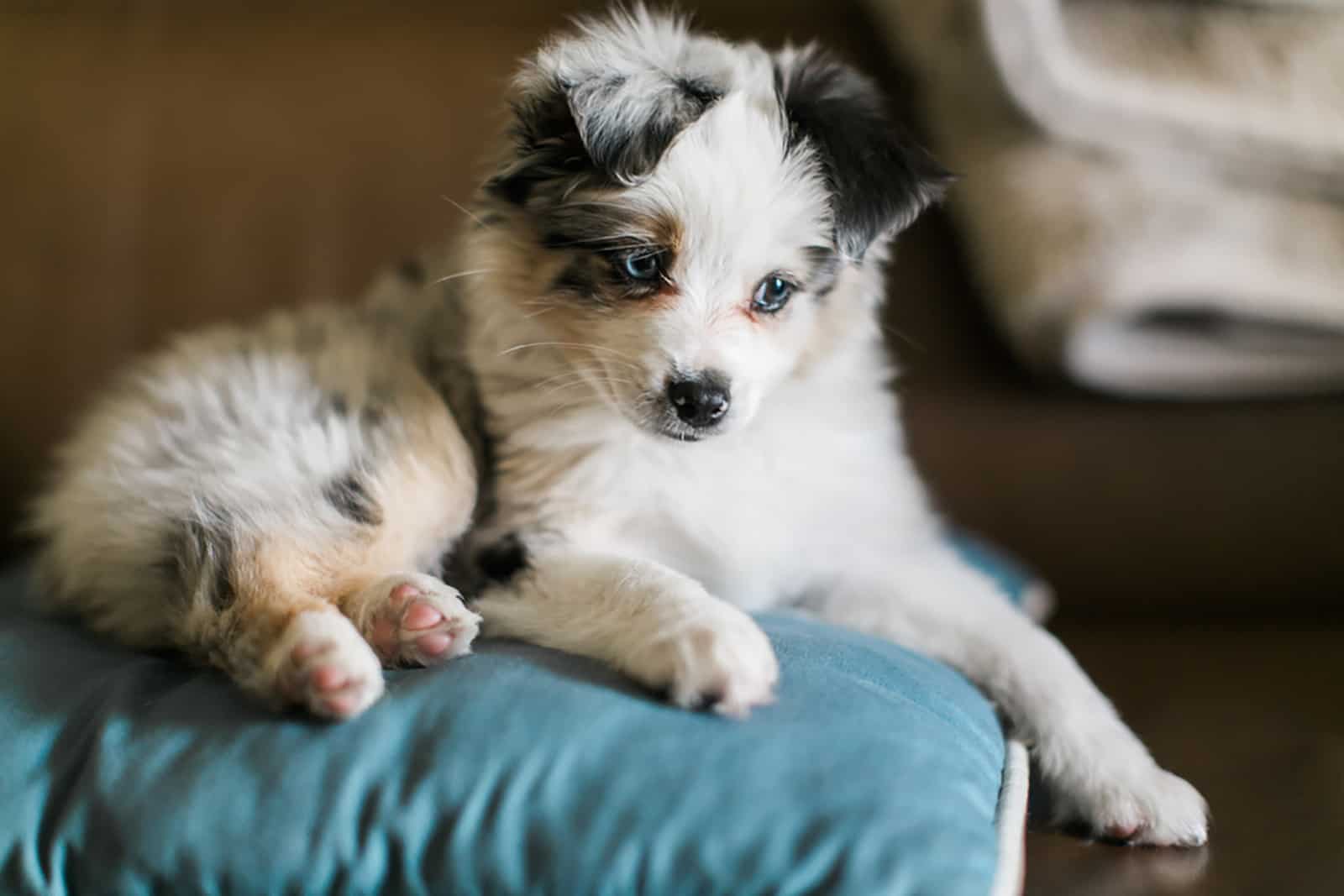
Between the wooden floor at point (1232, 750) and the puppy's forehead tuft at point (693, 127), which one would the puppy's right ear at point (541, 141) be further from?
the wooden floor at point (1232, 750)

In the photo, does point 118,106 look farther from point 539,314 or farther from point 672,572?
point 672,572

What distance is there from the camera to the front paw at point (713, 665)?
4.28ft

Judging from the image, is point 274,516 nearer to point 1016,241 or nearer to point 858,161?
point 858,161

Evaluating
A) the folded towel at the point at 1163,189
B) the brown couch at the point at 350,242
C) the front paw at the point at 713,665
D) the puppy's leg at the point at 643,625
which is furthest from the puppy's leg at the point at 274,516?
the folded towel at the point at 1163,189

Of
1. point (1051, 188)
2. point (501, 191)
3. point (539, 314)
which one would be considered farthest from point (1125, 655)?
point (501, 191)

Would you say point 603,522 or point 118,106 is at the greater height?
point 118,106

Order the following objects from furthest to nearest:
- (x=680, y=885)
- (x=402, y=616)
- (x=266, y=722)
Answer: (x=402, y=616), (x=266, y=722), (x=680, y=885)

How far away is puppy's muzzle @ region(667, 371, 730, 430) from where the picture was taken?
1.61m

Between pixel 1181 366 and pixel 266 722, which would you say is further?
pixel 1181 366

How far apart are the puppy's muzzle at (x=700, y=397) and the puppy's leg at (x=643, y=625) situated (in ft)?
0.72

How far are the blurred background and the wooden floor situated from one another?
0.5 inches

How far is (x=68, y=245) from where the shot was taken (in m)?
2.60

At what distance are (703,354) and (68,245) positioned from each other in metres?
1.75

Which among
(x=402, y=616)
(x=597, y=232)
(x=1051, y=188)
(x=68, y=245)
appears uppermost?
(x=1051, y=188)
